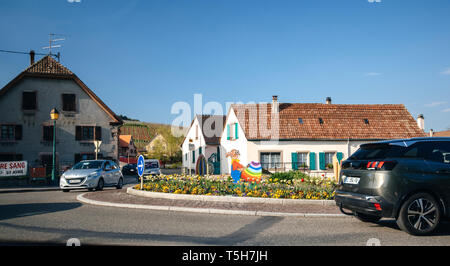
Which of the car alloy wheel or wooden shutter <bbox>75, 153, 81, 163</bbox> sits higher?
wooden shutter <bbox>75, 153, 81, 163</bbox>

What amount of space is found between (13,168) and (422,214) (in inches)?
919

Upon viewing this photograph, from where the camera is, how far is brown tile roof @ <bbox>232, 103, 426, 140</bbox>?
101 feet

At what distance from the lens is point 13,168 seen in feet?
75.9

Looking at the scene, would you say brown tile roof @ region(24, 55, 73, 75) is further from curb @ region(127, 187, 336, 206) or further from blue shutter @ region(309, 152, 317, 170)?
curb @ region(127, 187, 336, 206)

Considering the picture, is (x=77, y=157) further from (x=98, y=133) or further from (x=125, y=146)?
(x=125, y=146)

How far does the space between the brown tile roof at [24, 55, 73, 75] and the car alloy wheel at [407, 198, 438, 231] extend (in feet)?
106

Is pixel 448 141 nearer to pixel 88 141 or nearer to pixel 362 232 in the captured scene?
pixel 362 232

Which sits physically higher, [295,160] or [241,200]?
[295,160]

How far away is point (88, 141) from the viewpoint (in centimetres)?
3344

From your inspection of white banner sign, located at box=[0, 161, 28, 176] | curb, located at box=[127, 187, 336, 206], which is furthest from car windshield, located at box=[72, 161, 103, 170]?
white banner sign, located at box=[0, 161, 28, 176]

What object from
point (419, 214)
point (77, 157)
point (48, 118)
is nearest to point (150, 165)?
point (77, 157)

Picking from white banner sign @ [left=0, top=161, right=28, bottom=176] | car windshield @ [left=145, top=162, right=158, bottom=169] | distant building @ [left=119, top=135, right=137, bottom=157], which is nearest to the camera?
white banner sign @ [left=0, top=161, right=28, bottom=176]
